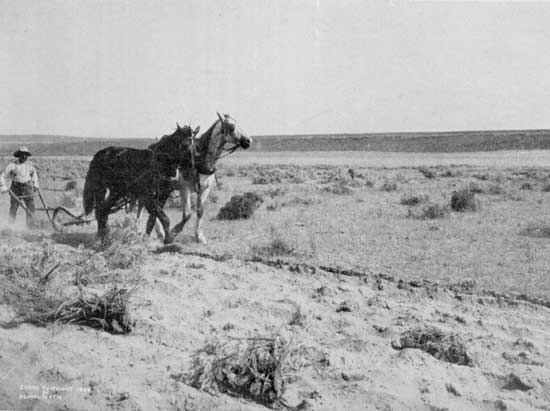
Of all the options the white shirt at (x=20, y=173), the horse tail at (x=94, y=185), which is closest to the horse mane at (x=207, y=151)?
the horse tail at (x=94, y=185)

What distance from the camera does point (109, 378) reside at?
14.9 feet

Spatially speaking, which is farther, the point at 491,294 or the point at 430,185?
the point at 430,185

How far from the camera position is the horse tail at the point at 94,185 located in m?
9.97

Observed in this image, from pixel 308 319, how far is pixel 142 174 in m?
4.52

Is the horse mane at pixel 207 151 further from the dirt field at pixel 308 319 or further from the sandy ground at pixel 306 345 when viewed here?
the sandy ground at pixel 306 345

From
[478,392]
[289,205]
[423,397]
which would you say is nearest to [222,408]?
[423,397]

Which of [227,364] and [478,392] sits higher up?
[227,364]

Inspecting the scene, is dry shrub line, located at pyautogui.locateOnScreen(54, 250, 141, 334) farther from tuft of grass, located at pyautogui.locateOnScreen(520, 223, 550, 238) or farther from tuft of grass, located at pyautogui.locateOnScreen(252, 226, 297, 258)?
tuft of grass, located at pyautogui.locateOnScreen(520, 223, 550, 238)

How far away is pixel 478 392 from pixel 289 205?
12.9m

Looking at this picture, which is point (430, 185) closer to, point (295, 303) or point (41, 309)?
point (295, 303)

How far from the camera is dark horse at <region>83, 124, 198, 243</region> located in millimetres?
9297

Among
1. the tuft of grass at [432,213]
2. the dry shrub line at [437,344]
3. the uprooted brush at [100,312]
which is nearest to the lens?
the dry shrub line at [437,344]

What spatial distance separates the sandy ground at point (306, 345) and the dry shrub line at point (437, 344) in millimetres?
115

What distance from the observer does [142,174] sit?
928 centimetres
